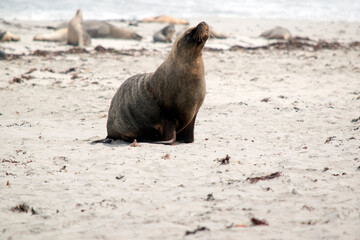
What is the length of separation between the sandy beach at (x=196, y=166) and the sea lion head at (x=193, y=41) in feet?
3.26

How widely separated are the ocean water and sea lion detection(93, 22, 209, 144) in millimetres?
18732

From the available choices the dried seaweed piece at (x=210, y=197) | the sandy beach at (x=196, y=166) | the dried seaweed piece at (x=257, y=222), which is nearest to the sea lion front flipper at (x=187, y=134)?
the sandy beach at (x=196, y=166)

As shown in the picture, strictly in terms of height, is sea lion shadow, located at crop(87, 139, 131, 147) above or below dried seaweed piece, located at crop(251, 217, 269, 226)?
below

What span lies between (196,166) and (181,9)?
26.8m

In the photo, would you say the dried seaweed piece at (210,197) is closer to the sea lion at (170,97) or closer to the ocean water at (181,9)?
the sea lion at (170,97)

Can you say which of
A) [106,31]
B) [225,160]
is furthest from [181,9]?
[225,160]

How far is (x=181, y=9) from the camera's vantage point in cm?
2947

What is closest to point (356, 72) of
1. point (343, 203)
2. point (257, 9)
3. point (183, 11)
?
point (343, 203)

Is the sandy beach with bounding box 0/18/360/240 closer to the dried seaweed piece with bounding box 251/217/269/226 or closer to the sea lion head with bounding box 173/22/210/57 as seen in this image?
the dried seaweed piece with bounding box 251/217/269/226

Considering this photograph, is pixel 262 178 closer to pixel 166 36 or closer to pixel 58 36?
pixel 166 36

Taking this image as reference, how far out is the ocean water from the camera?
967 inches

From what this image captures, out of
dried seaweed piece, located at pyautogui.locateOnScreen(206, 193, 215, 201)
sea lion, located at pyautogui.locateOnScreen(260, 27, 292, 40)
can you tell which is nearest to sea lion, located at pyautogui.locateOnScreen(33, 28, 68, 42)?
sea lion, located at pyautogui.locateOnScreen(260, 27, 292, 40)

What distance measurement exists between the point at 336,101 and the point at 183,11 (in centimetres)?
2292

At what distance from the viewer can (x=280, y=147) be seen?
4535 mm
